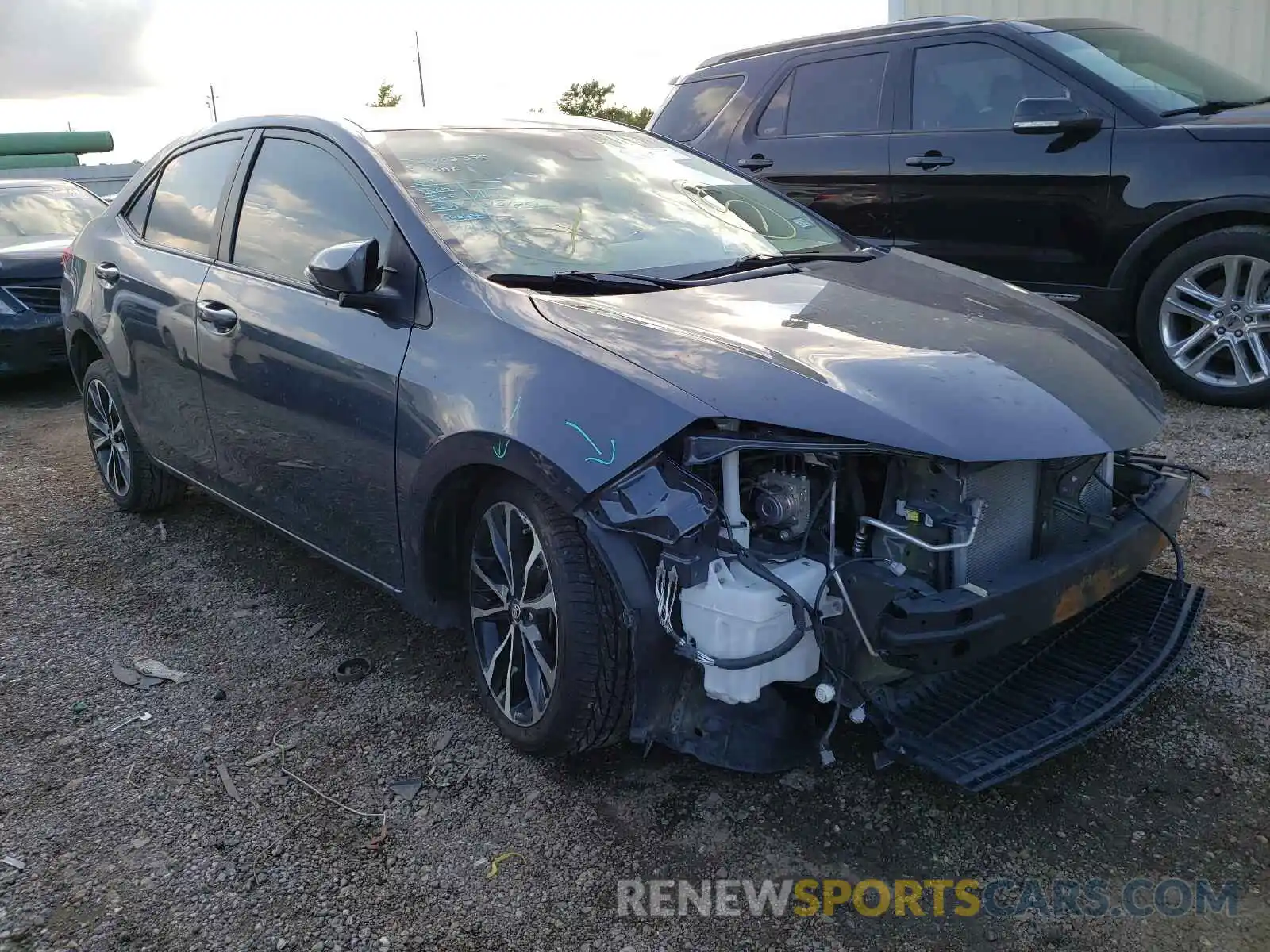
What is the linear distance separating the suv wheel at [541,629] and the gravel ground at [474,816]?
0.19 metres

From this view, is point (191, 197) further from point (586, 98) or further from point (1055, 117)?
point (586, 98)

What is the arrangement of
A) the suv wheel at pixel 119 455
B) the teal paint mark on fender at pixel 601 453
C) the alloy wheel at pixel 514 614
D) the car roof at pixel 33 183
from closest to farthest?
the teal paint mark on fender at pixel 601 453, the alloy wheel at pixel 514 614, the suv wheel at pixel 119 455, the car roof at pixel 33 183

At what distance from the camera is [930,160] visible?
5.97 metres

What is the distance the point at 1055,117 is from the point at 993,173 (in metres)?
0.52

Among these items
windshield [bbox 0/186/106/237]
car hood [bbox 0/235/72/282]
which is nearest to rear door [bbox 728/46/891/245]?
car hood [bbox 0/235/72/282]

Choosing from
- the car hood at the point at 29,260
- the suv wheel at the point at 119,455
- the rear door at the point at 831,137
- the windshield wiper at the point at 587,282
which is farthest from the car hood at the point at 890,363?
the car hood at the point at 29,260

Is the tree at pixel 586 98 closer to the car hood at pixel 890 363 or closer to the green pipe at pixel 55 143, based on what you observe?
the green pipe at pixel 55 143

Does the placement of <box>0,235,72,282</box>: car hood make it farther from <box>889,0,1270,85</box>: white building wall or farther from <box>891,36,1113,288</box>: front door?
<box>889,0,1270,85</box>: white building wall

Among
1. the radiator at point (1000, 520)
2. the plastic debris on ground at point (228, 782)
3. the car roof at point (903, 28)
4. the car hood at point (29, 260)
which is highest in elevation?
the car roof at point (903, 28)

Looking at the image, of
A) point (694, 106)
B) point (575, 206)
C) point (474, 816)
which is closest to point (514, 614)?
point (474, 816)

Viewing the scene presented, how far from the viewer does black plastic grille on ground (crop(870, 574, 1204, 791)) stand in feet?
7.66

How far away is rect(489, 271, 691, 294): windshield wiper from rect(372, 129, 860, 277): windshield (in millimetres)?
56

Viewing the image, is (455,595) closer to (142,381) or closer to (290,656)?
(290,656)

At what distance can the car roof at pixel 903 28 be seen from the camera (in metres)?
5.95
